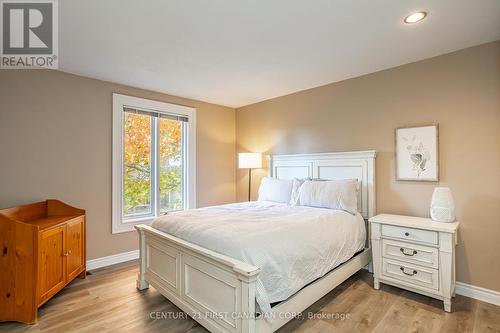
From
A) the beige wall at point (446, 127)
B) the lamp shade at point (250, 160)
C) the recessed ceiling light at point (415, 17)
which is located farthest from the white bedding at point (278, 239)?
the recessed ceiling light at point (415, 17)

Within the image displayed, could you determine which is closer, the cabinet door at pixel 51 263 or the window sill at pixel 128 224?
the cabinet door at pixel 51 263

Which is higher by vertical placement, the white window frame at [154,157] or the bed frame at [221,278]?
the white window frame at [154,157]

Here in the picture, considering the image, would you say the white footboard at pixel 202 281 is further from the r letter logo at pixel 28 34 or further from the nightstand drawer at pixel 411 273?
the r letter logo at pixel 28 34

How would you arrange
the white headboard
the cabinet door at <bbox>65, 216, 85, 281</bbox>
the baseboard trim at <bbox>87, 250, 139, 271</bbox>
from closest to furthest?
1. the cabinet door at <bbox>65, 216, 85, 281</bbox>
2. the white headboard
3. the baseboard trim at <bbox>87, 250, 139, 271</bbox>

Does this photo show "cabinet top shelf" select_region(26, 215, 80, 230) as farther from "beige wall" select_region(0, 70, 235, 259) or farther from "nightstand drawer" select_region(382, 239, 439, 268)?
"nightstand drawer" select_region(382, 239, 439, 268)

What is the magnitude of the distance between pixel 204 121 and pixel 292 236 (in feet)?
9.98

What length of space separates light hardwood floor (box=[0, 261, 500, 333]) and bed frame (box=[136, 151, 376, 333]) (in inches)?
6.4

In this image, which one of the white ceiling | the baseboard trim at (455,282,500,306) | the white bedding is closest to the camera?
the white bedding

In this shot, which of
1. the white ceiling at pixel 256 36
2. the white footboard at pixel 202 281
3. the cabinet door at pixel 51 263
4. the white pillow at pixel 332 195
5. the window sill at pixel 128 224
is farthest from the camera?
the window sill at pixel 128 224

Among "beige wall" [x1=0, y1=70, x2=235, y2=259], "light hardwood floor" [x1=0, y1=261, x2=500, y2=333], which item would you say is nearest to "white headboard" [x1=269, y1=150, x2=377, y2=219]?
"light hardwood floor" [x1=0, y1=261, x2=500, y2=333]

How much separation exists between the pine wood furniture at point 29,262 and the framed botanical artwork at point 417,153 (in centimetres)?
369

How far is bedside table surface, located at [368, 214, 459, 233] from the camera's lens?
7.43 ft

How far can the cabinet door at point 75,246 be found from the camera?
263 centimetres

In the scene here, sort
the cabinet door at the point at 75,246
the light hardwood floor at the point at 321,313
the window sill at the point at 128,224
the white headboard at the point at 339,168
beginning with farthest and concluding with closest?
the window sill at the point at 128,224, the white headboard at the point at 339,168, the cabinet door at the point at 75,246, the light hardwood floor at the point at 321,313
